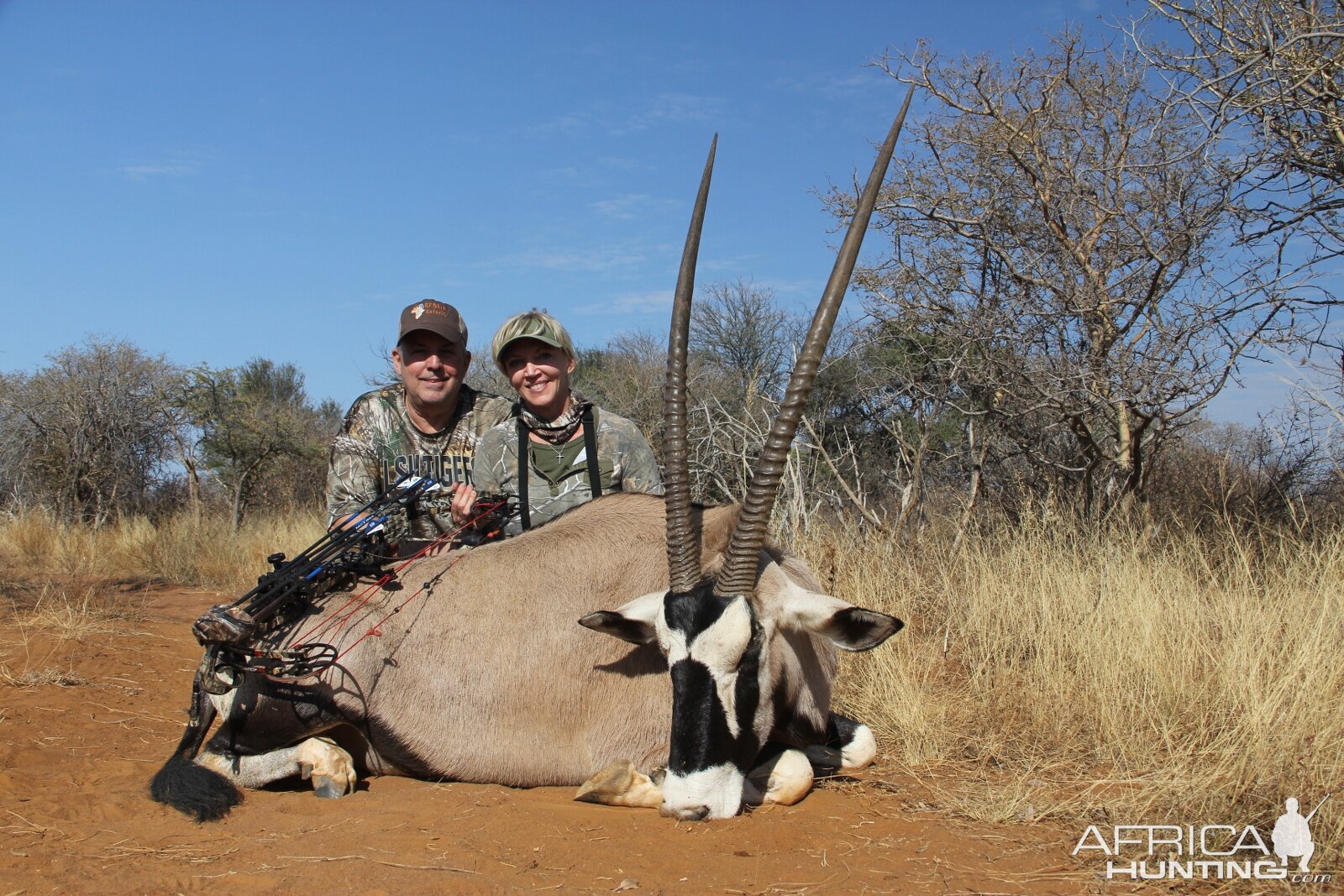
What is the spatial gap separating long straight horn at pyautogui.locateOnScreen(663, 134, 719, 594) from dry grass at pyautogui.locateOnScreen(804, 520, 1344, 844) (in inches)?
54.6

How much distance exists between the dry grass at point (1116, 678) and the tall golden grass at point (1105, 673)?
0.04 feet

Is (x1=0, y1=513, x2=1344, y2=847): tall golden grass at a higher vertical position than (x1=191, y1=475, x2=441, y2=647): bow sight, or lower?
lower

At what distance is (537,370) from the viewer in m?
5.54

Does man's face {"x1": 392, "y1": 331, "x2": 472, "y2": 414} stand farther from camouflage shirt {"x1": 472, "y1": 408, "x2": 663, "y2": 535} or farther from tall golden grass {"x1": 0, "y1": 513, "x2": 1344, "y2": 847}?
tall golden grass {"x1": 0, "y1": 513, "x2": 1344, "y2": 847}

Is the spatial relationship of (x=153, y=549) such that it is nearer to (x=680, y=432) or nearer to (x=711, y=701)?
(x=680, y=432)

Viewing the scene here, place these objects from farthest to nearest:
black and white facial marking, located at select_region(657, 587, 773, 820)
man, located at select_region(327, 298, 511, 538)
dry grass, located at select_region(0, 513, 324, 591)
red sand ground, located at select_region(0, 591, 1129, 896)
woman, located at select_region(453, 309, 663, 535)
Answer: dry grass, located at select_region(0, 513, 324, 591), man, located at select_region(327, 298, 511, 538), woman, located at select_region(453, 309, 663, 535), black and white facial marking, located at select_region(657, 587, 773, 820), red sand ground, located at select_region(0, 591, 1129, 896)

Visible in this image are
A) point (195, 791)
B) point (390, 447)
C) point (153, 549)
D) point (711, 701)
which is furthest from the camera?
point (153, 549)

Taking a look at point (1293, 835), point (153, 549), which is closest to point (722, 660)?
point (1293, 835)

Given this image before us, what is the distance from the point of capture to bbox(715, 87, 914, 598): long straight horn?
12.6 feet

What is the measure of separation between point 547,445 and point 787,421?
2050mm

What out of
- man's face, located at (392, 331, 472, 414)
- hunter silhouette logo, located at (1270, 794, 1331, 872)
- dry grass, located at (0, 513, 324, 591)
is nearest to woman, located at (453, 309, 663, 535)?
man's face, located at (392, 331, 472, 414)

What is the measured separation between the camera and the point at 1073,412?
7.23m

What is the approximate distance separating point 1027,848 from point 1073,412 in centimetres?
451

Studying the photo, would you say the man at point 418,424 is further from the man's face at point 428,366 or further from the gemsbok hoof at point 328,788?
the gemsbok hoof at point 328,788
